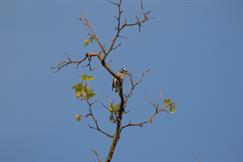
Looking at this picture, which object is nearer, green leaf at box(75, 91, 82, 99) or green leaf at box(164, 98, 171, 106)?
green leaf at box(75, 91, 82, 99)

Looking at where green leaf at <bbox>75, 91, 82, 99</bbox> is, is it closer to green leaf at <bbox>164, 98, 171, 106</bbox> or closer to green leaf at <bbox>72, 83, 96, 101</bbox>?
green leaf at <bbox>72, 83, 96, 101</bbox>

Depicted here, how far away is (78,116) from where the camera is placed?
6570 mm

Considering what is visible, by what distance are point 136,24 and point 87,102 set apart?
3.84ft

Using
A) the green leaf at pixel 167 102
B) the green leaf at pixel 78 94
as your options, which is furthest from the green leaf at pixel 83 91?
the green leaf at pixel 167 102

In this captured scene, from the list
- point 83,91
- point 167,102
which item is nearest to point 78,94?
point 83,91

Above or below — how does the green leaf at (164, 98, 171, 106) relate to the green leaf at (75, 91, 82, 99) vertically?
above

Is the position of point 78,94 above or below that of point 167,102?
below

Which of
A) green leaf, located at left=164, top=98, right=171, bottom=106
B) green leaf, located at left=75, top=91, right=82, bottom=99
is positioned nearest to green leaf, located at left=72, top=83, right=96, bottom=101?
green leaf, located at left=75, top=91, right=82, bottom=99

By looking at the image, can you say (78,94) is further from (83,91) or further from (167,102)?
(167,102)

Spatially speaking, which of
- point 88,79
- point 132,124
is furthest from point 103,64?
point 132,124

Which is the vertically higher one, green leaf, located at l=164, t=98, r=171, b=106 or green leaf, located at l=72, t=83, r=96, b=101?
green leaf, located at l=164, t=98, r=171, b=106

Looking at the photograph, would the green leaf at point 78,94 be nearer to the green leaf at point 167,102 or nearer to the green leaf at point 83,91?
the green leaf at point 83,91

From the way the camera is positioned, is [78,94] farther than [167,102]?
No

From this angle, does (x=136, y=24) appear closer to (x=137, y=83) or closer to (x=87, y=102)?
(x=137, y=83)
